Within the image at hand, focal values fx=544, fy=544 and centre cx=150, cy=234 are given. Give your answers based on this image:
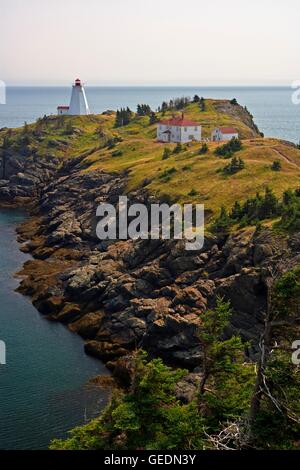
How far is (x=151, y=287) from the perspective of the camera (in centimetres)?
7200

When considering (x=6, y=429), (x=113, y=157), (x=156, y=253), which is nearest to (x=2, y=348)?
(x=6, y=429)

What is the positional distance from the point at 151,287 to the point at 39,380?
20.8 meters

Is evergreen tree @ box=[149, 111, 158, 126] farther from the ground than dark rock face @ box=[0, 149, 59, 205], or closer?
farther from the ground

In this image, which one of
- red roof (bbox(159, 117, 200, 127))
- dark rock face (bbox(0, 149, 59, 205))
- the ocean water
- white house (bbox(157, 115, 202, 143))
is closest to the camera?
the ocean water

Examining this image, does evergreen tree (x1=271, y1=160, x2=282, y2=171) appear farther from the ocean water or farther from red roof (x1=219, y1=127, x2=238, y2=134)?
the ocean water

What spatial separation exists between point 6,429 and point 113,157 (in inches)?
3817

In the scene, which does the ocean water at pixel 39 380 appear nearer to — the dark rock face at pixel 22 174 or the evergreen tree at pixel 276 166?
the evergreen tree at pixel 276 166

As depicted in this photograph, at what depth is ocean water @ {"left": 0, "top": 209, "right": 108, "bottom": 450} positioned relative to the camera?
48812 millimetres

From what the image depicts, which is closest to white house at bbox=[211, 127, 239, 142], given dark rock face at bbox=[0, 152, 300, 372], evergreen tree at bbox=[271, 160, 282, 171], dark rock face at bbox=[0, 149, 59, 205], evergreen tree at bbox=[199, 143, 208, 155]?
evergreen tree at bbox=[199, 143, 208, 155]

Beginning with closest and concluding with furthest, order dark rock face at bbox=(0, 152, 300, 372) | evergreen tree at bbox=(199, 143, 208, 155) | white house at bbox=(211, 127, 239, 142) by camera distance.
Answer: dark rock face at bbox=(0, 152, 300, 372)
evergreen tree at bbox=(199, 143, 208, 155)
white house at bbox=(211, 127, 239, 142)

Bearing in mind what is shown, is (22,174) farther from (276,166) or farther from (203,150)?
(276,166)

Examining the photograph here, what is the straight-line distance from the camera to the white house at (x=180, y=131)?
457 feet

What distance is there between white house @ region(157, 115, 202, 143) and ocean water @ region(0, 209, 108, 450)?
249 ft
